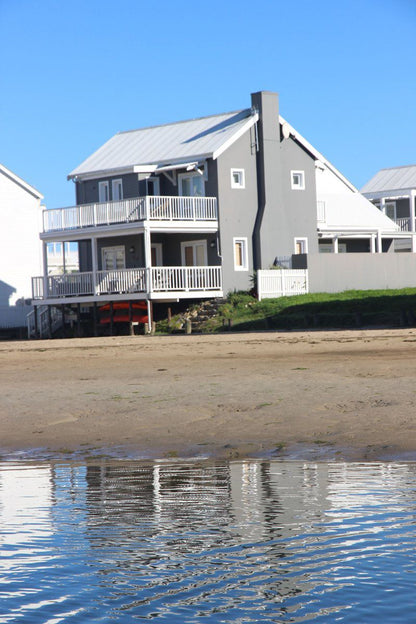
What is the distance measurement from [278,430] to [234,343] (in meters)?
14.6

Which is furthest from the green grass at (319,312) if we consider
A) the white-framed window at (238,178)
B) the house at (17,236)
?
the house at (17,236)

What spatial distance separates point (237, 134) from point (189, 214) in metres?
4.42

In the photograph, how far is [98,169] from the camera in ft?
151

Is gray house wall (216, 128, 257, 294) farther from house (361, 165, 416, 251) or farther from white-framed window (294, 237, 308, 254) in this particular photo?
house (361, 165, 416, 251)

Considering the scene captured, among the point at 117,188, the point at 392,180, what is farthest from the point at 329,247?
the point at 392,180

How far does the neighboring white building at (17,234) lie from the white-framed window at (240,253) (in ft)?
44.7

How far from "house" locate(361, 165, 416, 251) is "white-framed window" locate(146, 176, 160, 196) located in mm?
16928

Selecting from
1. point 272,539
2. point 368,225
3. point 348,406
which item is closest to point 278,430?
point 348,406

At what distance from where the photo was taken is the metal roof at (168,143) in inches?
1699

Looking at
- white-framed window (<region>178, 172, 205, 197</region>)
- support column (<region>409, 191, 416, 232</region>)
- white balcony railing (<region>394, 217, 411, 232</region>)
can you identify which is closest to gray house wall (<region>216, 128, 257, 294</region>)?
white-framed window (<region>178, 172, 205, 197</region>)

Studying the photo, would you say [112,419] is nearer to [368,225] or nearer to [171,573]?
[171,573]

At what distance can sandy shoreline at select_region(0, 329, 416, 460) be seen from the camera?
1112 cm

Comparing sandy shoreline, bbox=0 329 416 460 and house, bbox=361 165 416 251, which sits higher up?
house, bbox=361 165 416 251

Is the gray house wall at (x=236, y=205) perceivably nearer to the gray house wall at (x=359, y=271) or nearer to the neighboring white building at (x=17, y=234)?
the gray house wall at (x=359, y=271)
